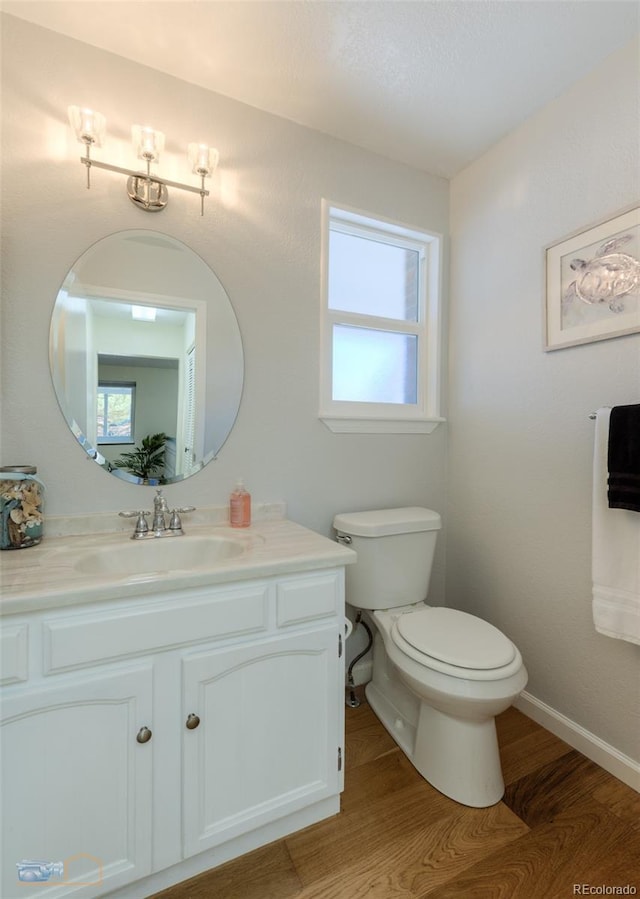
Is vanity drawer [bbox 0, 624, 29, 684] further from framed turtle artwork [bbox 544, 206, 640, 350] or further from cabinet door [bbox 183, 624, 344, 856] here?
framed turtle artwork [bbox 544, 206, 640, 350]

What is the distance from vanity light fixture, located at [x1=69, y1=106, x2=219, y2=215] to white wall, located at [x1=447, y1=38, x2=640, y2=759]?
1248 millimetres

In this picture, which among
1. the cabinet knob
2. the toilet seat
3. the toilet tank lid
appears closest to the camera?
the cabinet knob

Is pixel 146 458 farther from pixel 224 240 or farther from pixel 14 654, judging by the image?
pixel 224 240

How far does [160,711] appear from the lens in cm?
95

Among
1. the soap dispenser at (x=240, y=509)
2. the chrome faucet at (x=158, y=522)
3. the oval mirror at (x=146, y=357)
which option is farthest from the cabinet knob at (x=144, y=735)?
the oval mirror at (x=146, y=357)

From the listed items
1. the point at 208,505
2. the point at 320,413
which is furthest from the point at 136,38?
the point at 208,505

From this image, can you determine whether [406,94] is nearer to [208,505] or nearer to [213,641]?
[208,505]

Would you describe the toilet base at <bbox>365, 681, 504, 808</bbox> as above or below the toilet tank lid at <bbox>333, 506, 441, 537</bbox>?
below

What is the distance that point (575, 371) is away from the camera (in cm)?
148

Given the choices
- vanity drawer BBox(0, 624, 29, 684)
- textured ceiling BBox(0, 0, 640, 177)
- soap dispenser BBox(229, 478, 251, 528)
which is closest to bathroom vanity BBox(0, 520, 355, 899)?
vanity drawer BBox(0, 624, 29, 684)

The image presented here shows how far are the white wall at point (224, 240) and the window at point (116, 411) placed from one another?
0.12 metres

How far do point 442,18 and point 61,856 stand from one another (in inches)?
97.2

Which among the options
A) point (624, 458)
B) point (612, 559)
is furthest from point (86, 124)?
point (612, 559)

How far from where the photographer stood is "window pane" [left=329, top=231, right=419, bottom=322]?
6.04 ft
